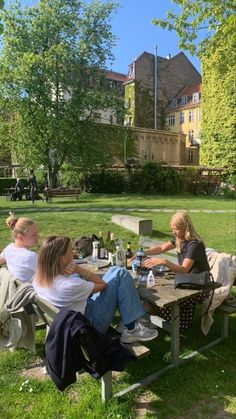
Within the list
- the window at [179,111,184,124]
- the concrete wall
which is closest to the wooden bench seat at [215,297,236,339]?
the concrete wall

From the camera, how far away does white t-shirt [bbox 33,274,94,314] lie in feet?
10.2

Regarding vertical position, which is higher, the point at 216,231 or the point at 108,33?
the point at 108,33

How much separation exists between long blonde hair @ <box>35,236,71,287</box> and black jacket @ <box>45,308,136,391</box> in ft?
1.36

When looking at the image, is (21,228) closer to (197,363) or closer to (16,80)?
(197,363)

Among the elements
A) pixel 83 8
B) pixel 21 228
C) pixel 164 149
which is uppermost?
pixel 83 8

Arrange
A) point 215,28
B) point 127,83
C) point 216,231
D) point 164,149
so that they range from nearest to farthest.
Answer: point 216,231 < point 215,28 < point 164,149 < point 127,83

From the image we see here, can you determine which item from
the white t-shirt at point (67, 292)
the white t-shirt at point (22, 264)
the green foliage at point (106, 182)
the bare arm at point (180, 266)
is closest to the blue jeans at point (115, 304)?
the white t-shirt at point (67, 292)

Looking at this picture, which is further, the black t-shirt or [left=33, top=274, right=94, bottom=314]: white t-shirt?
the black t-shirt

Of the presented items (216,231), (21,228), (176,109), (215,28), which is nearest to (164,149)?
(176,109)

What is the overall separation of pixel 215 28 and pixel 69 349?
13.5 m

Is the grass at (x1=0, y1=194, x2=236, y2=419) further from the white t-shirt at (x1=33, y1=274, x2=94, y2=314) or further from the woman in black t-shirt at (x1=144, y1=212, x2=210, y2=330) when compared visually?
the white t-shirt at (x1=33, y1=274, x2=94, y2=314)

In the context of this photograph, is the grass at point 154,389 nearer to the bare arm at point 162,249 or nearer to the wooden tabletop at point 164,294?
the wooden tabletop at point 164,294

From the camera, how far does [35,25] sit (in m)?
24.2

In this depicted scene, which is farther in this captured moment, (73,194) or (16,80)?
(16,80)
